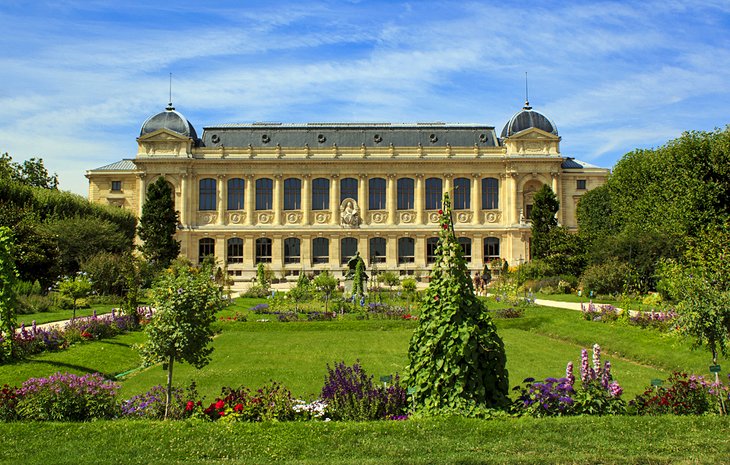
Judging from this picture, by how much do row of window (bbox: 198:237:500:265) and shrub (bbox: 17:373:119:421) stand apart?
4990 centimetres

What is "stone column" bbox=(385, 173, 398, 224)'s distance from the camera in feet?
200

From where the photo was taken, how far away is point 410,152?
2402 inches

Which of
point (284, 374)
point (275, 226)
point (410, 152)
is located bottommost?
point (284, 374)

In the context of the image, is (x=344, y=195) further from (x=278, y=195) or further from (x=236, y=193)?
(x=236, y=193)

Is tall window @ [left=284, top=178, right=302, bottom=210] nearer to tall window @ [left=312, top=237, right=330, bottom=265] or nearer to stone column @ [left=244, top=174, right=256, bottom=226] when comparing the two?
stone column @ [left=244, top=174, right=256, bottom=226]

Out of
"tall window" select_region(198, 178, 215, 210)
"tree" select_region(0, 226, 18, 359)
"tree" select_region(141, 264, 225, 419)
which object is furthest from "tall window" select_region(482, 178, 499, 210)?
"tree" select_region(141, 264, 225, 419)

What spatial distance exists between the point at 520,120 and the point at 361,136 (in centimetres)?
1521

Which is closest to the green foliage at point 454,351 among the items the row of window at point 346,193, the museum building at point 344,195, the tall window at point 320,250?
the museum building at point 344,195

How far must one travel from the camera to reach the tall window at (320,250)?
6091 centimetres

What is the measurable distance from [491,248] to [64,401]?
53128mm

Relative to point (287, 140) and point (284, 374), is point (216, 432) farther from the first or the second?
point (287, 140)

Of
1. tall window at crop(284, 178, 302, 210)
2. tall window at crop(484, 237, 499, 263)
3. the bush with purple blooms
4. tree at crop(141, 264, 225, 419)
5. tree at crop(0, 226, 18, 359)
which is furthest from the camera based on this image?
tall window at crop(284, 178, 302, 210)

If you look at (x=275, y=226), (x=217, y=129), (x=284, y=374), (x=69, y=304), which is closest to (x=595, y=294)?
(x=284, y=374)

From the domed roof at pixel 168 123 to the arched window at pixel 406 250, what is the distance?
73.9 feet
